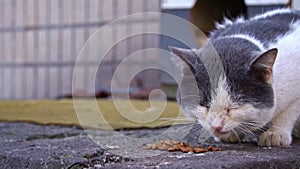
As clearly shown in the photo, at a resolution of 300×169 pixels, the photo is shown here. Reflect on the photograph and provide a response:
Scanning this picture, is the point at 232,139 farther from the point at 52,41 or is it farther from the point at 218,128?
the point at 52,41

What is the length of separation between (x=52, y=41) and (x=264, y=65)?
3.13 metres

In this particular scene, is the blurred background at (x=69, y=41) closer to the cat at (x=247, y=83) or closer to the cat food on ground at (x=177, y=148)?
the cat at (x=247, y=83)

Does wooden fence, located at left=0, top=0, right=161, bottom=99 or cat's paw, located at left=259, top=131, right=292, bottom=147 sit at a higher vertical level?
wooden fence, located at left=0, top=0, right=161, bottom=99

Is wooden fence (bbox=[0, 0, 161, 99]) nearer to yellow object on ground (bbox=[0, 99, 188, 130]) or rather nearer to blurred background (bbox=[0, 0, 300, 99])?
blurred background (bbox=[0, 0, 300, 99])

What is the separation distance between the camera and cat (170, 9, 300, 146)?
139 centimetres

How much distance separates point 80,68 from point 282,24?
101 inches

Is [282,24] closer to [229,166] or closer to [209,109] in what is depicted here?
[209,109]

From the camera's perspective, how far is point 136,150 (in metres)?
1.39

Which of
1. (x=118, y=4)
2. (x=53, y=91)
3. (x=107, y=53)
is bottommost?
(x=53, y=91)

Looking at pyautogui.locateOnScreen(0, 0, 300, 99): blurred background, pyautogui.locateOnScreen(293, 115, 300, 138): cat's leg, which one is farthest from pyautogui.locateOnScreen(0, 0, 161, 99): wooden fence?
pyautogui.locateOnScreen(293, 115, 300, 138): cat's leg

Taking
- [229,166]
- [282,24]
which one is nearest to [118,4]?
[282,24]

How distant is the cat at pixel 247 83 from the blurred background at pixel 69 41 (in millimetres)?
1751

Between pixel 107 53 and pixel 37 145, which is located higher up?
pixel 107 53

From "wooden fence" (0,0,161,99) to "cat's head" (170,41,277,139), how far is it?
227 centimetres
